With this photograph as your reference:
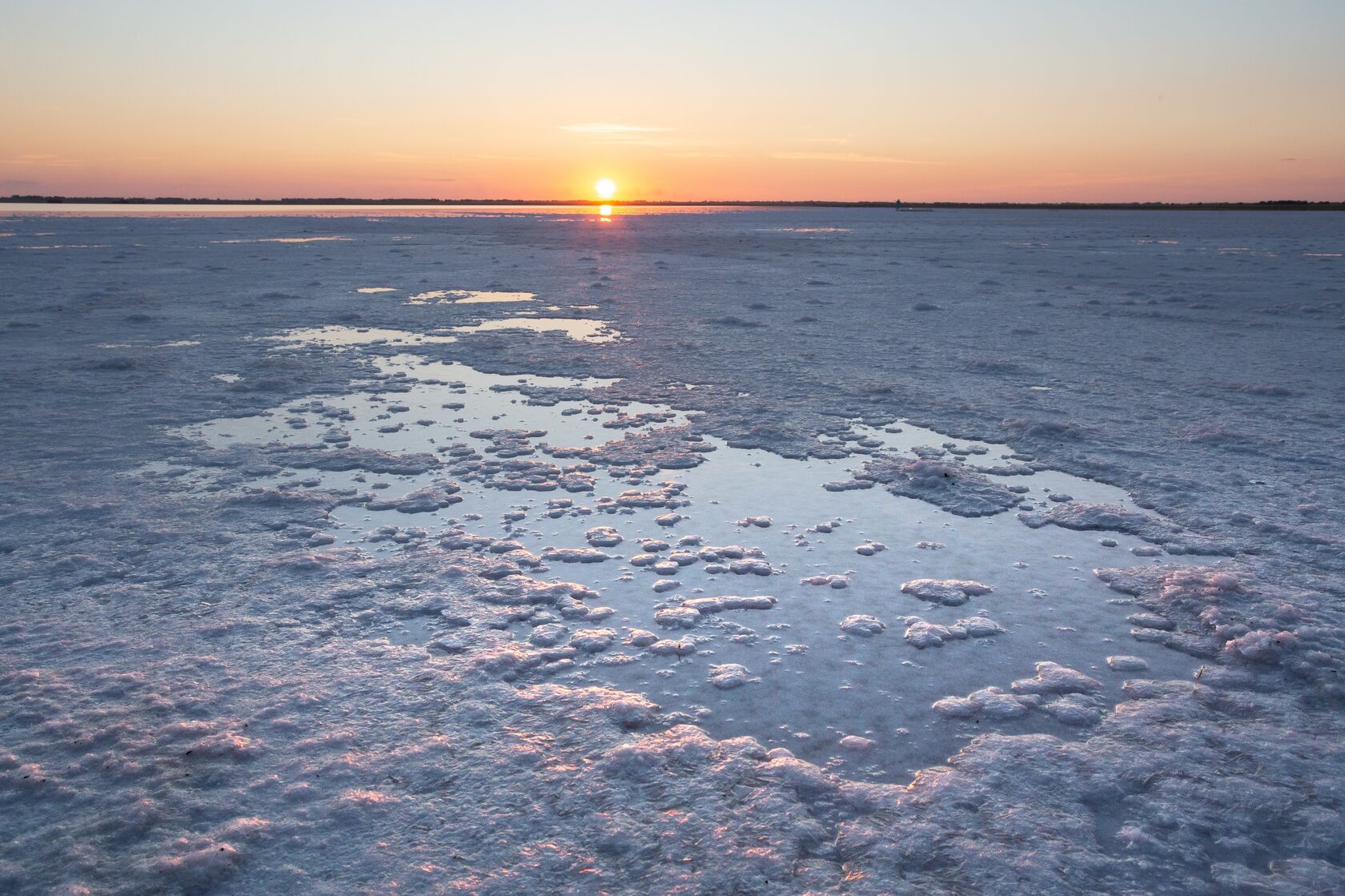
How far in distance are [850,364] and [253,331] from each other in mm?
7765

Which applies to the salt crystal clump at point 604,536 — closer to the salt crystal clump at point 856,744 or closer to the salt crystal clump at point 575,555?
the salt crystal clump at point 575,555

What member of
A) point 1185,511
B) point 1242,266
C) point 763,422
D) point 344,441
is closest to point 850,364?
point 763,422

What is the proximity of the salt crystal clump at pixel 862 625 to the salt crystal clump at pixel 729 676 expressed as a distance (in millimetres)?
568

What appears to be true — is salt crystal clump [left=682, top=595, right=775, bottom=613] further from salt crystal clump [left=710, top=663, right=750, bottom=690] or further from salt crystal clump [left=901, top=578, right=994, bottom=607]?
salt crystal clump [left=901, top=578, right=994, bottom=607]

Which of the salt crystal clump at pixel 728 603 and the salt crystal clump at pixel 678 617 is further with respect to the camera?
the salt crystal clump at pixel 728 603

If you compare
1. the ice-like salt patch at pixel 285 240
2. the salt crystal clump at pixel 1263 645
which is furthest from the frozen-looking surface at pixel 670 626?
the ice-like salt patch at pixel 285 240

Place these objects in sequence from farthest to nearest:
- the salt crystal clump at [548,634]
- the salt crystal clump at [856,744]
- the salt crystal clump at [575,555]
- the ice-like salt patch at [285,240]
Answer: the ice-like salt patch at [285,240] < the salt crystal clump at [575,555] < the salt crystal clump at [548,634] < the salt crystal clump at [856,744]

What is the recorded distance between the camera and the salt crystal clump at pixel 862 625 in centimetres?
354

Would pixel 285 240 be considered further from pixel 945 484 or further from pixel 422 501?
pixel 945 484

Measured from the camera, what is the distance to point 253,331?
36.1 ft

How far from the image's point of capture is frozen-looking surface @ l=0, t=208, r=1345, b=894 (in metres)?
2.35

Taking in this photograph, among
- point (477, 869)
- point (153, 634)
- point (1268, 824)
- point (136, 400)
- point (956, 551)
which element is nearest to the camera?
point (477, 869)

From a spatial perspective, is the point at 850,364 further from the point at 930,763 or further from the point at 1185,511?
the point at 930,763

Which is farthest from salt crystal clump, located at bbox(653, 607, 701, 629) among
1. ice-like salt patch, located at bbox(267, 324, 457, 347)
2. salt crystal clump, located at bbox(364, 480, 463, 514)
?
ice-like salt patch, located at bbox(267, 324, 457, 347)
